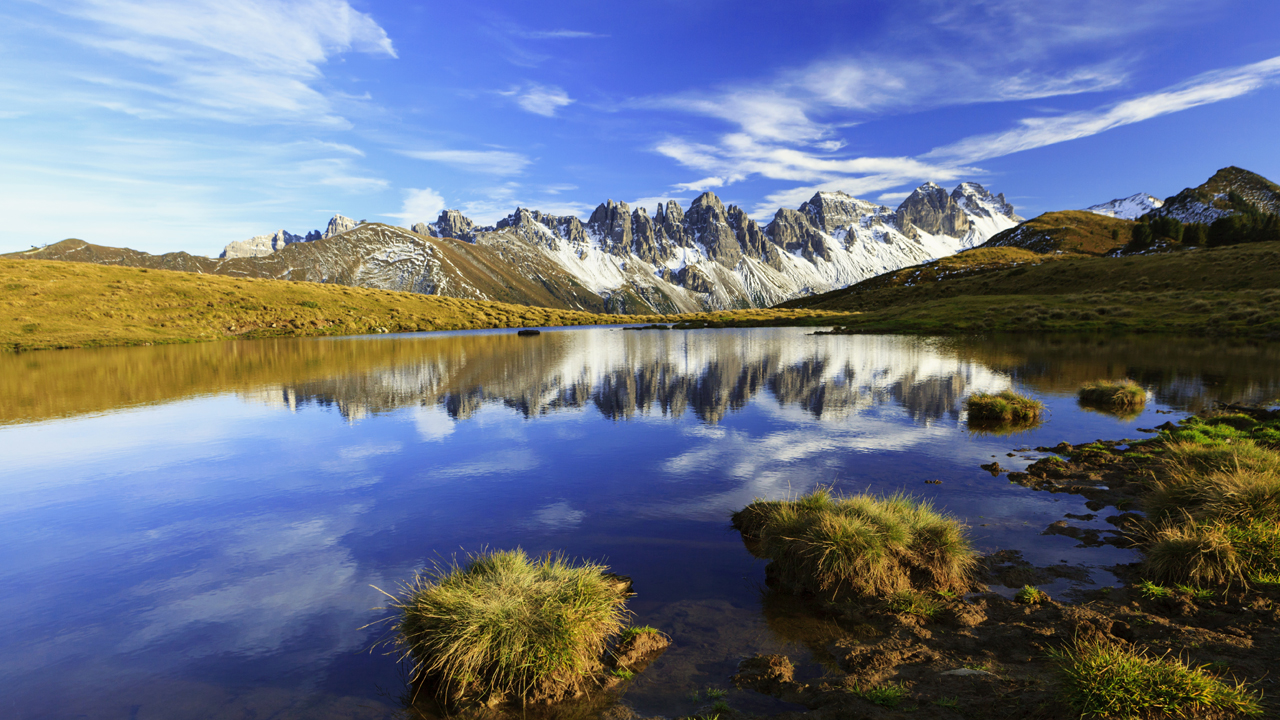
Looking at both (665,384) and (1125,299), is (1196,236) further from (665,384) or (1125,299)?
A: (665,384)

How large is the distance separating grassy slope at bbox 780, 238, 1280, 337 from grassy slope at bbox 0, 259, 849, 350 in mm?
39266

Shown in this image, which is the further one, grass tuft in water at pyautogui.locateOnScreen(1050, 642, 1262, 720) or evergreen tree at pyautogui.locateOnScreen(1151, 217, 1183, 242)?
evergreen tree at pyautogui.locateOnScreen(1151, 217, 1183, 242)

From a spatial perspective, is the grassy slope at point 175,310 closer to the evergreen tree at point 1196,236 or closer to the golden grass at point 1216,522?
the evergreen tree at point 1196,236

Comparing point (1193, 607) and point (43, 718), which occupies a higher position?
point (1193, 607)

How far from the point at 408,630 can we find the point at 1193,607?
1339cm

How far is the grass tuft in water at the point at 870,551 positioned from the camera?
410 inches

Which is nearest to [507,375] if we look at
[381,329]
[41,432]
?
[41,432]

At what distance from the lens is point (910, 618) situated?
9.35 meters

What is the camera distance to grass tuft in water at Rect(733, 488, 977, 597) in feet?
34.2

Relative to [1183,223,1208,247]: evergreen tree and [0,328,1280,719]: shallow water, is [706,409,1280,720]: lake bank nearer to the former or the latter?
[0,328,1280,719]: shallow water

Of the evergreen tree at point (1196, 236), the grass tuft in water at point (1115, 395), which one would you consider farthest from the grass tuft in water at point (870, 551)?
the evergreen tree at point (1196, 236)

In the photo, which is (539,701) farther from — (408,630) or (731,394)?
(731,394)

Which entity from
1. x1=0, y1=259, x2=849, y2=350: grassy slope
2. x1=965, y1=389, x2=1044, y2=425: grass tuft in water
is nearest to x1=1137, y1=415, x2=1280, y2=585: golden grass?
x1=965, y1=389, x2=1044, y2=425: grass tuft in water

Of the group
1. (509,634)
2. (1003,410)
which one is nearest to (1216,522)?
(509,634)
